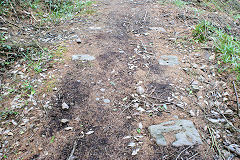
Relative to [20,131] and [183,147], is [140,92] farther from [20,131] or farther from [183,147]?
[20,131]

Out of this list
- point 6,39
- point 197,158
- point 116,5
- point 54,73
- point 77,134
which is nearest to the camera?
point 197,158

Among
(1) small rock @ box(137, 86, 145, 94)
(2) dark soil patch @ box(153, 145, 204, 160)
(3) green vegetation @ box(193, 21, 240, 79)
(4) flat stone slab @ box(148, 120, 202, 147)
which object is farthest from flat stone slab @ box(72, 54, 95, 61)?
(3) green vegetation @ box(193, 21, 240, 79)

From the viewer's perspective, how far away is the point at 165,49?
333 cm

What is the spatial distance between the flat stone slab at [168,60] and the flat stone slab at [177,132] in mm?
1306

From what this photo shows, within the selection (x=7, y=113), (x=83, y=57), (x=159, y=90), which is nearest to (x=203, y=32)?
(x=159, y=90)

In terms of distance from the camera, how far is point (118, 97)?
2281mm

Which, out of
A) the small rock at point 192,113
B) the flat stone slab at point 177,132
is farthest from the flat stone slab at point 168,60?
the flat stone slab at point 177,132

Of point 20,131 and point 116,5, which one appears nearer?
point 20,131

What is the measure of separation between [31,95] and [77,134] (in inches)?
40.5

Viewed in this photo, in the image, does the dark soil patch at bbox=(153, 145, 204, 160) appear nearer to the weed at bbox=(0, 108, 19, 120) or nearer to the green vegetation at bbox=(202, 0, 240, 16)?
the weed at bbox=(0, 108, 19, 120)

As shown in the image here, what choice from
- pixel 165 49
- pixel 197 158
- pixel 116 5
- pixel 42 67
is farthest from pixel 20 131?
pixel 116 5

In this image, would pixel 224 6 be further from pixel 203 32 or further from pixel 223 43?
pixel 223 43

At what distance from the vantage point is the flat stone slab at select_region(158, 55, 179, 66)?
9.54 ft

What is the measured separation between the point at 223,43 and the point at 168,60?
50.6 inches
